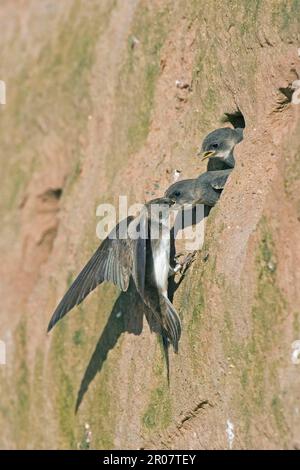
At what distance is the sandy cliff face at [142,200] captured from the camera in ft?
14.6

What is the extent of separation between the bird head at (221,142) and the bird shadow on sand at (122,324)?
0.35 meters

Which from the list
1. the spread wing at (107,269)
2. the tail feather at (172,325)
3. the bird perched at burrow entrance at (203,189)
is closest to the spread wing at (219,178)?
the bird perched at burrow entrance at (203,189)

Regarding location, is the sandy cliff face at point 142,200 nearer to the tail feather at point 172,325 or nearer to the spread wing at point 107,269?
the tail feather at point 172,325

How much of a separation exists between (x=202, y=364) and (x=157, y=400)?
1.79 ft

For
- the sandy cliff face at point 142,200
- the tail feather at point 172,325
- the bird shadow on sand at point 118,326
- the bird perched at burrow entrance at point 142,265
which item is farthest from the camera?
the bird shadow on sand at point 118,326

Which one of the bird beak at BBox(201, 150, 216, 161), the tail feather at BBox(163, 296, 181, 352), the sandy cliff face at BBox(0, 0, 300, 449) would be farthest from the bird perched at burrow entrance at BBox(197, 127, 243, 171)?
the tail feather at BBox(163, 296, 181, 352)

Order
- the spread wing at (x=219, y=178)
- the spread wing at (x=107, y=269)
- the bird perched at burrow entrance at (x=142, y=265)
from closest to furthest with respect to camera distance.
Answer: the bird perched at burrow entrance at (x=142, y=265), the spread wing at (x=219, y=178), the spread wing at (x=107, y=269)

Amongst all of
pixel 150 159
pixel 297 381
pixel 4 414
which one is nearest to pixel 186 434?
pixel 297 381

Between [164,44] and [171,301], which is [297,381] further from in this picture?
[164,44]

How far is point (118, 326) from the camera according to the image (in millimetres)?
5750

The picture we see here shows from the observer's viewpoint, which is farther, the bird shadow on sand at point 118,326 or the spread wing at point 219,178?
the bird shadow on sand at point 118,326

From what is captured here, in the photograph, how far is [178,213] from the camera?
5.66 meters

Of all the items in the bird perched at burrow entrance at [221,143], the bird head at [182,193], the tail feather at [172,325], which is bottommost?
the tail feather at [172,325]

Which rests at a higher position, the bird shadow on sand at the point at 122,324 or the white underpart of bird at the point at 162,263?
the white underpart of bird at the point at 162,263
